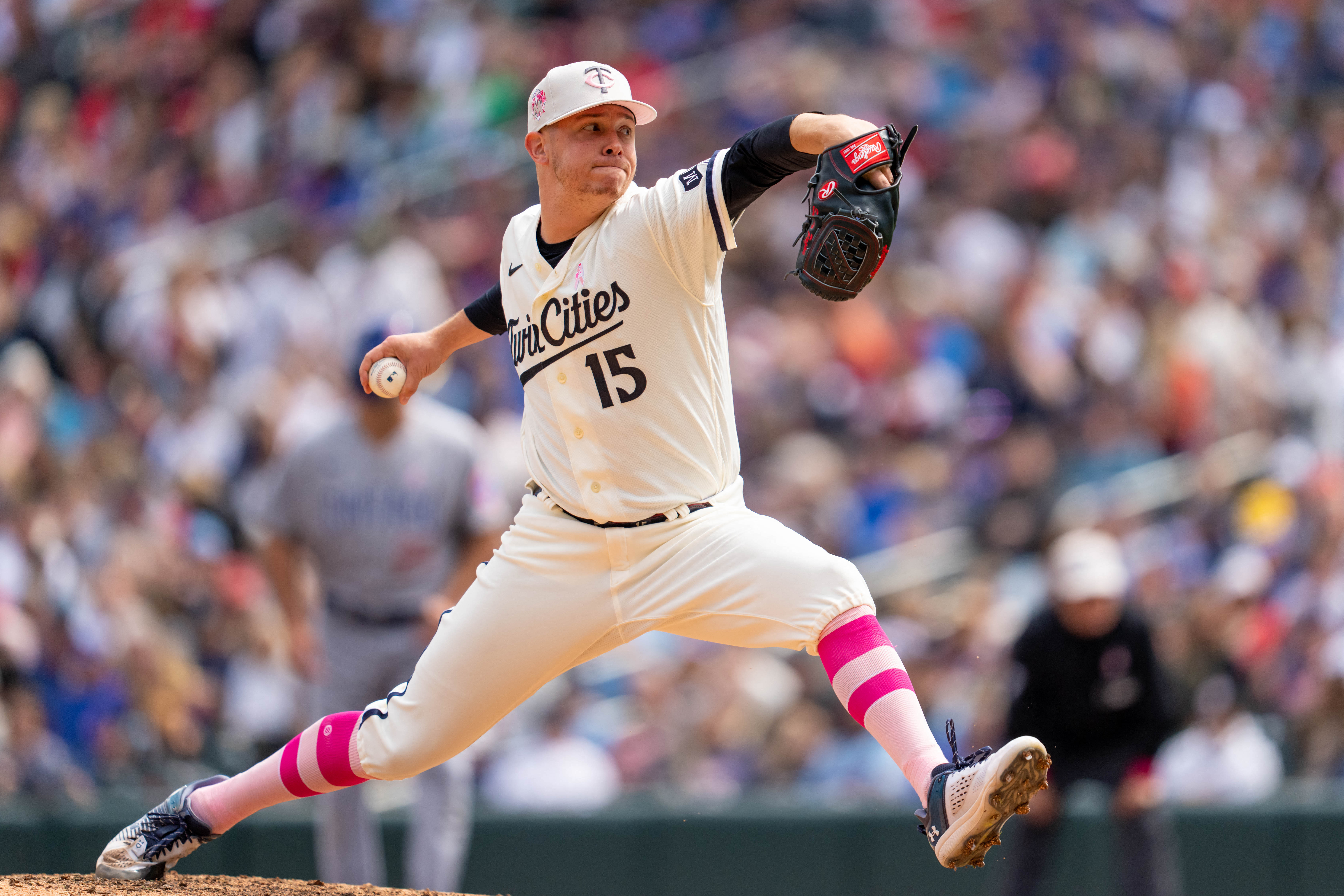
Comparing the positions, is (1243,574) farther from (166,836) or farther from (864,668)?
(166,836)

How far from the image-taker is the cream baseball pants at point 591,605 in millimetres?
3893

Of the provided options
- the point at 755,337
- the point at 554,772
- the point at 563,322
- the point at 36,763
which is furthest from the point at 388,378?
the point at 755,337

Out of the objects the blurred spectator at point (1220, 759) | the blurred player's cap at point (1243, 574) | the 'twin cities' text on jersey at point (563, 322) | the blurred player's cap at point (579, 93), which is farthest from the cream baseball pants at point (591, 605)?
the blurred player's cap at point (1243, 574)

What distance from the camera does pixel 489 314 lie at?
4.60 meters

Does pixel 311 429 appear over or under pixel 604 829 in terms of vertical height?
over

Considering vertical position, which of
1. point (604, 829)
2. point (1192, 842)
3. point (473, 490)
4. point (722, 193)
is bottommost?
point (1192, 842)

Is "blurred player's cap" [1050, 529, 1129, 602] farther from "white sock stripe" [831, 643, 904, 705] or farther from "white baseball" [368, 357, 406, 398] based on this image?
"white baseball" [368, 357, 406, 398]

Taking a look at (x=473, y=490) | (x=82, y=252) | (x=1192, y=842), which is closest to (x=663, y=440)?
(x=473, y=490)

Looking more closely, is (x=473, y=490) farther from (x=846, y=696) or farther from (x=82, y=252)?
(x=82, y=252)

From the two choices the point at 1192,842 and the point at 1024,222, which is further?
the point at 1024,222

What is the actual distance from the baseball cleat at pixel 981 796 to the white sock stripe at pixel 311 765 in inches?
63.8

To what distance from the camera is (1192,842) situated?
23.9ft

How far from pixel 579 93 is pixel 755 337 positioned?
6539 mm

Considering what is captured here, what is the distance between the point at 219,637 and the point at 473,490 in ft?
10.6
